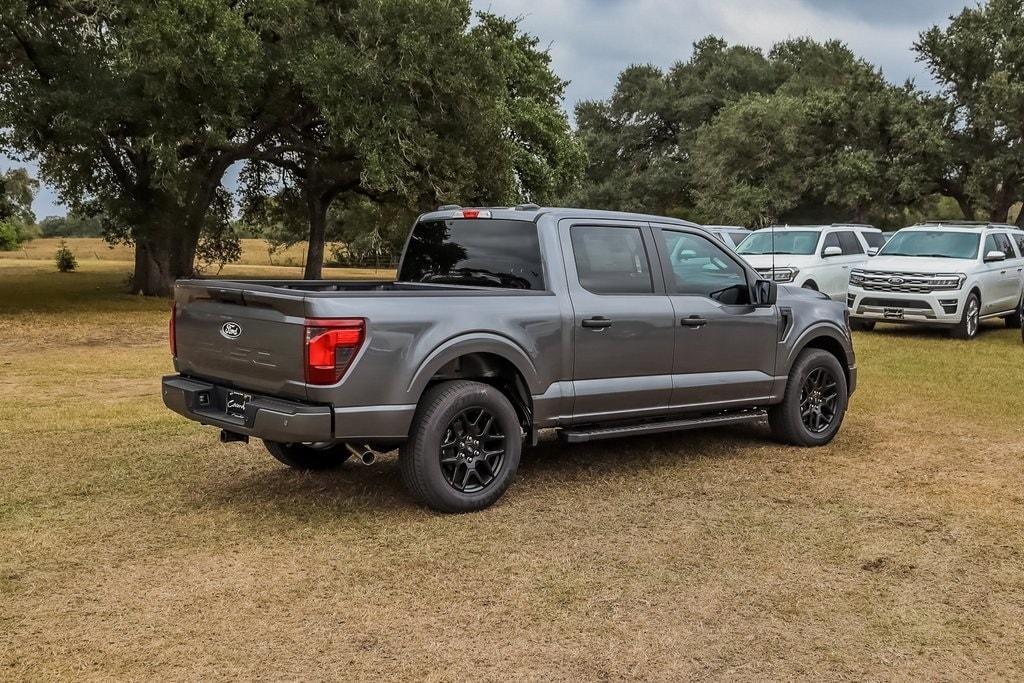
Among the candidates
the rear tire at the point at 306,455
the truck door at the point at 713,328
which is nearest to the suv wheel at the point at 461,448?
the rear tire at the point at 306,455

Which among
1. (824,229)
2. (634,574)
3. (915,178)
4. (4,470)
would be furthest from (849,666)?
(915,178)

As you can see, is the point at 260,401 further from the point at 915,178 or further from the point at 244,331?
the point at 915,178

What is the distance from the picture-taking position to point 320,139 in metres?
28.1

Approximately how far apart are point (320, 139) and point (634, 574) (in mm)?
24706

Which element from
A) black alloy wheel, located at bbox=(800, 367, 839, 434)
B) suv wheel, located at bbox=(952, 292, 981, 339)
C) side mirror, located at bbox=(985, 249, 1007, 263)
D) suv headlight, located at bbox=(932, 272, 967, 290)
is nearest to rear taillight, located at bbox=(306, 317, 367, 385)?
black alloy wheel, located at bbox=(800, 367, 839, 434)

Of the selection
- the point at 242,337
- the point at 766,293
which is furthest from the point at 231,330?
the point at 766,293

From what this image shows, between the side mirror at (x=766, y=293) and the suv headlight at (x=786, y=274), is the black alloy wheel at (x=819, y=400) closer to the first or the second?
the side mirror at (x=766, y=293)

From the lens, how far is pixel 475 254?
689cm

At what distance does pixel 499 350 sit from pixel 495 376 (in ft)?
1.04

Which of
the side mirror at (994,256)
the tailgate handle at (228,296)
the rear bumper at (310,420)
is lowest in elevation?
the rear bumper at (310,420)

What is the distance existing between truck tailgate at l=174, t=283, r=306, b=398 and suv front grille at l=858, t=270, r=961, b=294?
526 inches

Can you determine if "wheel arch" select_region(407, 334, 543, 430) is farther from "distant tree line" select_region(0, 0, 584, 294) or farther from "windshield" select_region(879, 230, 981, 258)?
"distant tree line" select_region(0, 0, 584, 294)

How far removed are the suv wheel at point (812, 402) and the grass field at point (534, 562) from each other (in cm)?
21

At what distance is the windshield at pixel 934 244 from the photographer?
17297 mm
